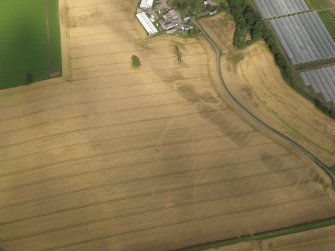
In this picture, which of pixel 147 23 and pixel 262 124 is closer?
pixel 262 124

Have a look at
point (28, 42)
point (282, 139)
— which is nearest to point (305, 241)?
point (282, 139)

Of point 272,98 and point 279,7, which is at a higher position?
point 279,7

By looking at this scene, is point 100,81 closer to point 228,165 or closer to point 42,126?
point 42,126

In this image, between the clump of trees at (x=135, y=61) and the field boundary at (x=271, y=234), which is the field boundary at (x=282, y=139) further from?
the clump of trees at (x=135, y=61)

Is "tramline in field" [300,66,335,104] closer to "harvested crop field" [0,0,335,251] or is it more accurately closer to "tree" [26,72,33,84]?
"harvested crop field" [0,0,335,251]

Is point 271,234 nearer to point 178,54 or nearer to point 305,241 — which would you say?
point 305,241

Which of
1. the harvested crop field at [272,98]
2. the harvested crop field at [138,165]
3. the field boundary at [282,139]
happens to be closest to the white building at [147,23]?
the harvested crop field at [138,165]
